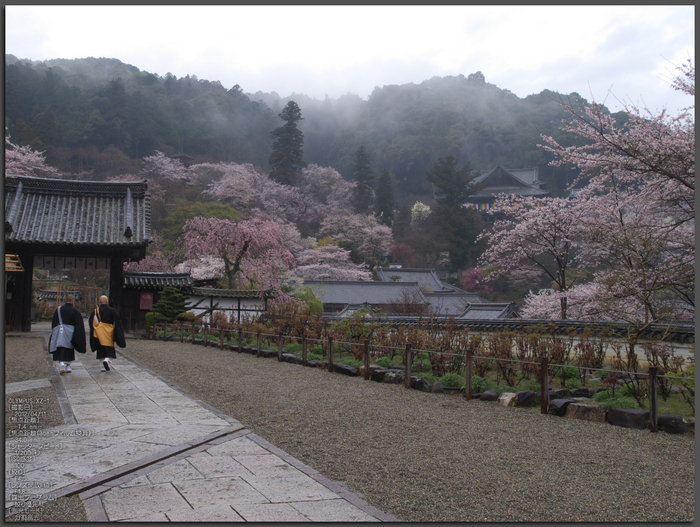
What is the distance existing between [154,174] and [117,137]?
11.6m

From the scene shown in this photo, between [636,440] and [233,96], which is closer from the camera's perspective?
[636,440]

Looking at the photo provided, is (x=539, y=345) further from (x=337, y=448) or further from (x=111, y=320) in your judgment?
(x=111, y=320)

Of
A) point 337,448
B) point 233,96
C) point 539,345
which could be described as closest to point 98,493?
point 337,448

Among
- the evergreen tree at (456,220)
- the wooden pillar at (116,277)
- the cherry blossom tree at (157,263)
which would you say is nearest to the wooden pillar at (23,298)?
the wooden pillar at (116,277)

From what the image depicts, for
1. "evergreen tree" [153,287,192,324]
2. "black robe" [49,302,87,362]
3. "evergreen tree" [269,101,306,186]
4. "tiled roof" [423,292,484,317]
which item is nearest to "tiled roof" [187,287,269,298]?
"evergreen tree" [153,287,192,324]

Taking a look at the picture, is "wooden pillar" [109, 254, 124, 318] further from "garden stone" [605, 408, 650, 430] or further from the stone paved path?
"garden stone" [605, 408, 650, 430]

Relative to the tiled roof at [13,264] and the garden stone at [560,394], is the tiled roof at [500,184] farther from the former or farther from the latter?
the garden stone at [560,394]

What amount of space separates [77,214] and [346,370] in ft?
39.7

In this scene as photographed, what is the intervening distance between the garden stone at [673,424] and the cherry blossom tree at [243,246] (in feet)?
62.5

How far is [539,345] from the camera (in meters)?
8.73

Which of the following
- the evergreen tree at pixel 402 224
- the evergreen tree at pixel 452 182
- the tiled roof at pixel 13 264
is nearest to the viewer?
the tiled roof at pixel 13 264

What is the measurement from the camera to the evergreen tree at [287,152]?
169ft

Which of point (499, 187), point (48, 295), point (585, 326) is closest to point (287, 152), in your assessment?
point (499, 187)

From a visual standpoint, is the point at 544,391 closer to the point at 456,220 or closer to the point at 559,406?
the point at 559,406
